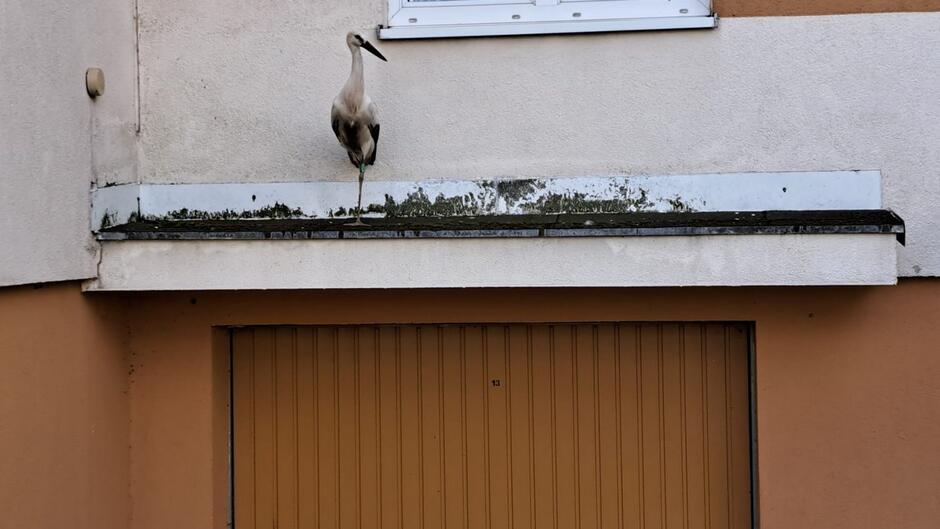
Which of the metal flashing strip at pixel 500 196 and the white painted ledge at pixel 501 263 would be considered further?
the metal flashing strip at pixel 500 196

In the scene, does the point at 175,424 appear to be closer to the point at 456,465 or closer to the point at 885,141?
the point at 456,465

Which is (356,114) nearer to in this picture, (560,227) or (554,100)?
(554,100)

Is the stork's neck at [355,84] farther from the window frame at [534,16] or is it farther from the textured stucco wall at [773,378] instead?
the textured stucco wall at [773,378]

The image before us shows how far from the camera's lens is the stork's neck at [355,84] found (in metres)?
5.55

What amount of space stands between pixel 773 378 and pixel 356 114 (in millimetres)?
2736

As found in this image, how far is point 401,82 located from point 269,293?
56.8 inches

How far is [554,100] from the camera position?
5.96 m

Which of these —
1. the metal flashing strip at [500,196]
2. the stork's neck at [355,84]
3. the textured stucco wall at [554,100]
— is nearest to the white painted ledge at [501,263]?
the metal flashing strip at [500,196]

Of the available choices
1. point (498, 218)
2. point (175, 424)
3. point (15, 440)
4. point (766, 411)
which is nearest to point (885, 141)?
point (766, 411)

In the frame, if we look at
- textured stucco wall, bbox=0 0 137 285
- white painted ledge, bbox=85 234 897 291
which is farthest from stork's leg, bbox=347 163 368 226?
textured stucco wall, bbox=0 0 137 285

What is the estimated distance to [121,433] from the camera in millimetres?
5969

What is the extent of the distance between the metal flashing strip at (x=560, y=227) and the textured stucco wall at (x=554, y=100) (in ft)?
1.24

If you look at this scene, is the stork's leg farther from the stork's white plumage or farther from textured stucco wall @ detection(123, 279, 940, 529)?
textured stucco wall @ detection(123, 279, 940, 529)

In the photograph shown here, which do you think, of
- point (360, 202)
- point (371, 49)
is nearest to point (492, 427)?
point (360, 202)
